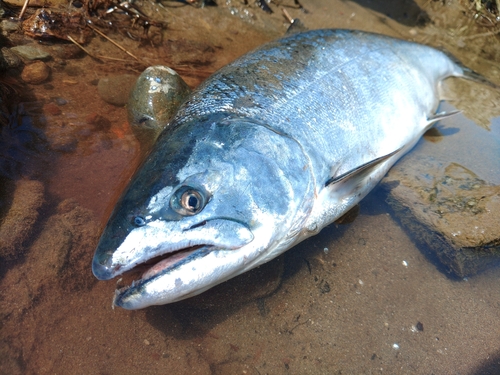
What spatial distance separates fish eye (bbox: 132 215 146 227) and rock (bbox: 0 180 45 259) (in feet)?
3.72

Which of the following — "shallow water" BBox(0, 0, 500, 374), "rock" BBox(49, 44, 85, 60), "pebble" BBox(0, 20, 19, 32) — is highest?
"pebble" BBox(0, 20, 19, 32)

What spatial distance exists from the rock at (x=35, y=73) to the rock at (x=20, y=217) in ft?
4.65

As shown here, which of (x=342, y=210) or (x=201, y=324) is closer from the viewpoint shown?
(x=201, y=324)

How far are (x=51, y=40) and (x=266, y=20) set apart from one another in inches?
110

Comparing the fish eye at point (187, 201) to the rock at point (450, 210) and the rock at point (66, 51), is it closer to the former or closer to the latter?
the rock at point (450, 210)

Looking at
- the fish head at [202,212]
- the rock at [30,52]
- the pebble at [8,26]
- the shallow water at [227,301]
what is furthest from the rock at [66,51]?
the fish head at [202,212]

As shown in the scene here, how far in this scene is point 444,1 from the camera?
612cm

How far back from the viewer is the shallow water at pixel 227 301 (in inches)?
90.6

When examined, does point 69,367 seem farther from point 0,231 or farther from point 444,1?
point 444,1

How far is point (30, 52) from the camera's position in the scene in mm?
3947

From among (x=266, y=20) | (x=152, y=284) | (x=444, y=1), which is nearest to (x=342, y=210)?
(x=152, y=284)

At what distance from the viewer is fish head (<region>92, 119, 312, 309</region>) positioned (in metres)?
1.88

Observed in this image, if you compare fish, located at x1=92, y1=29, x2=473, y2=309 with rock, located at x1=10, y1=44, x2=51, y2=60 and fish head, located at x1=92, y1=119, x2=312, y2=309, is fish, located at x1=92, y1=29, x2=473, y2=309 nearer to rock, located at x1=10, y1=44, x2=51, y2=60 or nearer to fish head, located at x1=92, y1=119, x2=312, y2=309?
fish head, located at x1=92, y1=119, x2=312, y2=309

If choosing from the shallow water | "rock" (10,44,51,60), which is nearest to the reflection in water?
the shallow water
